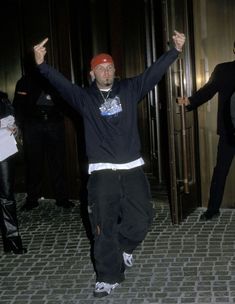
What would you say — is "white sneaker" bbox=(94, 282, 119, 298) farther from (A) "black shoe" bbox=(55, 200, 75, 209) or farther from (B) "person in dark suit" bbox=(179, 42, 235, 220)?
(A) "black shoe" bbox=(55, 200, 75, 209)

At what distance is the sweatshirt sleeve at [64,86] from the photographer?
4.50 m

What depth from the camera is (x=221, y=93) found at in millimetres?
6344

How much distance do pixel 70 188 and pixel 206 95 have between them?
2.58 metres

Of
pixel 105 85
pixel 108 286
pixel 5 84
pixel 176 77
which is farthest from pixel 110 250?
pixel 5 84

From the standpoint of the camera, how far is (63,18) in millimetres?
7480

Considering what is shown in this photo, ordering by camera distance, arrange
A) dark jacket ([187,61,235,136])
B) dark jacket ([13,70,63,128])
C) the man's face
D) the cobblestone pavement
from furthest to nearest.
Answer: dark jacket ([13,70,63,128]), dark jacket ([187,61,235,136]), the man's face, the cobblestone pavement

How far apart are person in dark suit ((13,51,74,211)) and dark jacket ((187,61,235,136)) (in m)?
2.02

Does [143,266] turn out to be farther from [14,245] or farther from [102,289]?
[14,245]

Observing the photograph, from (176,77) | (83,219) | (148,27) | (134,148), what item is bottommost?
(83,219)

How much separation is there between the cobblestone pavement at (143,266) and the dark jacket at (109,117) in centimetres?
108

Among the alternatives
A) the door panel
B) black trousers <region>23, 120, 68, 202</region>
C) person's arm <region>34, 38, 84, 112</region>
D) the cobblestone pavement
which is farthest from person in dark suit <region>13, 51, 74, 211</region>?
person's arm <region>34, 38, 84, 112</region>

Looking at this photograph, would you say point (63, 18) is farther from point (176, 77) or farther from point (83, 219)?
point (83, 219)

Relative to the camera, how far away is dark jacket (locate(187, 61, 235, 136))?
6266 millimetres

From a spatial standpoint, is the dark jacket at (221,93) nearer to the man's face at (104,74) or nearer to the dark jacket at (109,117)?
the dark jacket at (109,117)
